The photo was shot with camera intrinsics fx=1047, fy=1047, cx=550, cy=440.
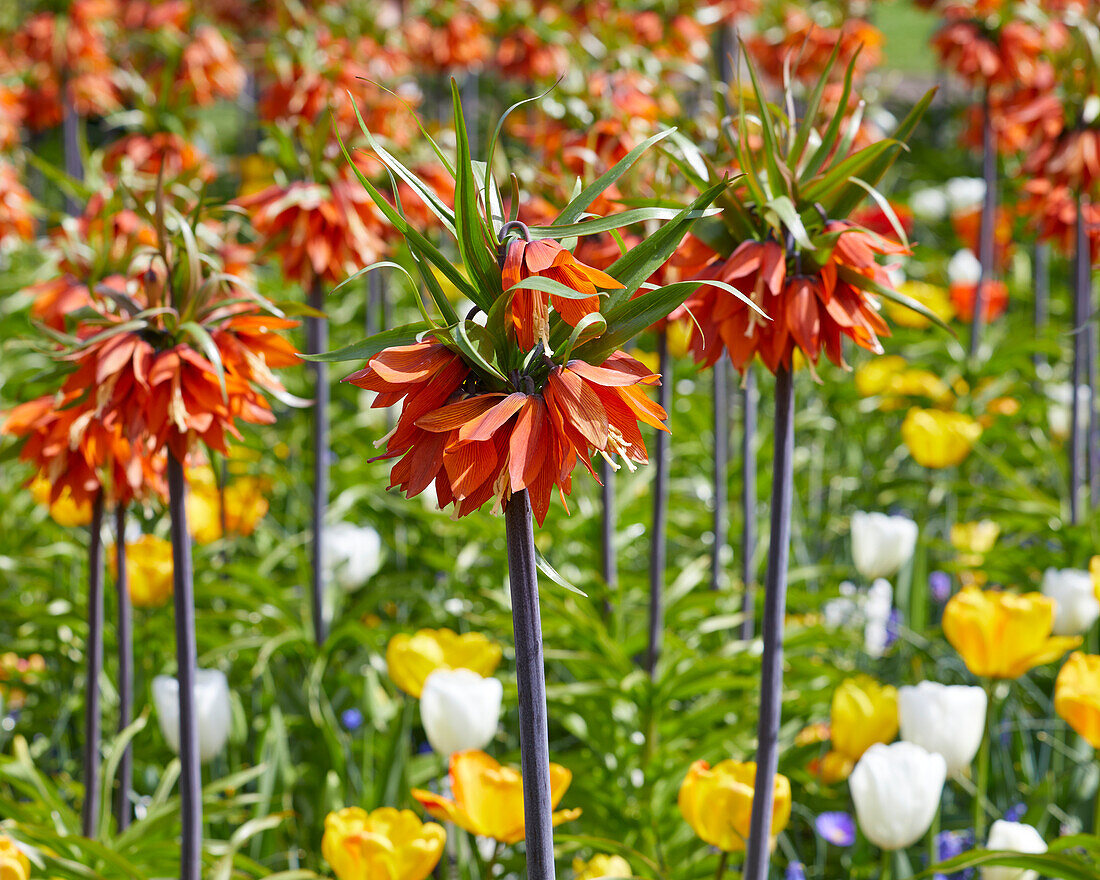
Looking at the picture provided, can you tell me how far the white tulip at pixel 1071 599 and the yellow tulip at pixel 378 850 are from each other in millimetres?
1599

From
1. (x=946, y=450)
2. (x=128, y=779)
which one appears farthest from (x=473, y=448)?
(x=946, y=450)

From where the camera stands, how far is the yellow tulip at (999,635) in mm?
1974

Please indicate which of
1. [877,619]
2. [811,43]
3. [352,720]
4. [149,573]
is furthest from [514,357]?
[811,43]

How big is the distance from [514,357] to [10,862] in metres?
1.10

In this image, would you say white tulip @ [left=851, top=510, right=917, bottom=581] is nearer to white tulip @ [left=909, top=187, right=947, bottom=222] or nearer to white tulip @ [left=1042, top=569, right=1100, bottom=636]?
white tulip @ [left=1042, top=569, right=1100, bottom=636]

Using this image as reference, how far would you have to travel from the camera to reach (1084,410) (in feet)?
11.7

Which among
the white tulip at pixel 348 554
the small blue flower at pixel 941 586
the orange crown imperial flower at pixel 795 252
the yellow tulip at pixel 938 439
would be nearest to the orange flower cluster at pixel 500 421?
the orange crown imperial flower at pixel 795 252

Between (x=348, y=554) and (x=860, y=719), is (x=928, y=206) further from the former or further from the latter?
(x=860, y=719)

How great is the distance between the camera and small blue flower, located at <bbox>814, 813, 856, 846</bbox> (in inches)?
81.5

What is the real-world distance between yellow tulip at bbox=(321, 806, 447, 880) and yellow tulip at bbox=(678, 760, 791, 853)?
43 cm

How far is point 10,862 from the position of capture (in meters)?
1.51

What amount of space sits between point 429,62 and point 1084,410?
17.7ft

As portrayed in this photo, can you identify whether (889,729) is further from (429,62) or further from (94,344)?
(429,62)

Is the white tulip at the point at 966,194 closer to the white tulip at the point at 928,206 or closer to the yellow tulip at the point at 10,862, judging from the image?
the white tulip at the point at 928,206
